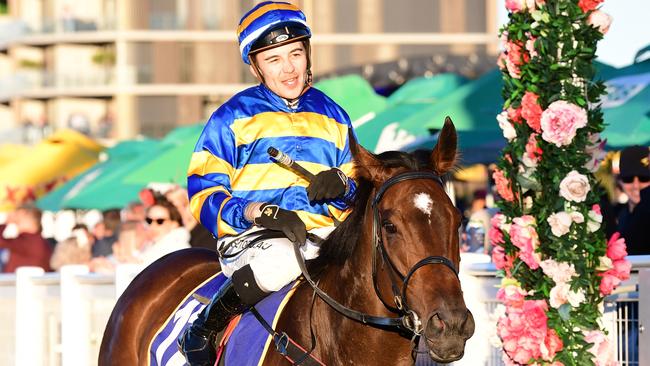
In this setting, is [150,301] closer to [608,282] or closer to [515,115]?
[515,115]

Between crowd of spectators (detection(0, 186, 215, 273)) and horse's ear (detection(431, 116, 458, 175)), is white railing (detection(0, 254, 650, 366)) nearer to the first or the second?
crowd of spectators (detection(0, 186, 215, 273))

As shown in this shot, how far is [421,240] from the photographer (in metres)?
3.96

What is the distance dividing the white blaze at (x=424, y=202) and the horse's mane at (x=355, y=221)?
184mm

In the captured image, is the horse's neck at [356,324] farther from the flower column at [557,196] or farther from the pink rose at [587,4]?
the pink rose at [587,4]

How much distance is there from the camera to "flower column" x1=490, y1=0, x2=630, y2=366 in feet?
17.8

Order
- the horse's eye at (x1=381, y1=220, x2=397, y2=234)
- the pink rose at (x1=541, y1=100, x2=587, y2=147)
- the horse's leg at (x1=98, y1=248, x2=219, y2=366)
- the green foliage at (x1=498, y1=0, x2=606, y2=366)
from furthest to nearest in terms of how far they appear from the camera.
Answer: the horse's leg at (x1=98, y1=248, x2=219, y2=366) < the green foliage at (x1=498, y1=0, x2=606, y2=366) < the pink rose at (x1=541, y1=100, x2=587, y2=147) < the horse's eye at (x1=381, y1=220, x2=397, y2=234)

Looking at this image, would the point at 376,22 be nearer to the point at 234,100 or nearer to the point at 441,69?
the point at 441,69

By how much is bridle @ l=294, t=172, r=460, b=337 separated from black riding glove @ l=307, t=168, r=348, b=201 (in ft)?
0.82

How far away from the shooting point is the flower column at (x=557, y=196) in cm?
544

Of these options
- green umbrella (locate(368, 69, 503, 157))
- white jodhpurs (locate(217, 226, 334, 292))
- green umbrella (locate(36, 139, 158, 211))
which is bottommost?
green umbrella (locate(36, 139, 158, 211))

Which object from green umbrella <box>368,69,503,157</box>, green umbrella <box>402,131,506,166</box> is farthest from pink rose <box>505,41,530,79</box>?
green umbrella <box>368,69,503,157</box>

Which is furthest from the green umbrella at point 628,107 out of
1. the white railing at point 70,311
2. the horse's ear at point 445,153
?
the horse's ear at point 445,153

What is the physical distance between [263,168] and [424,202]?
3.15 feet

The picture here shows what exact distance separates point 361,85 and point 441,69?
40.1ft
